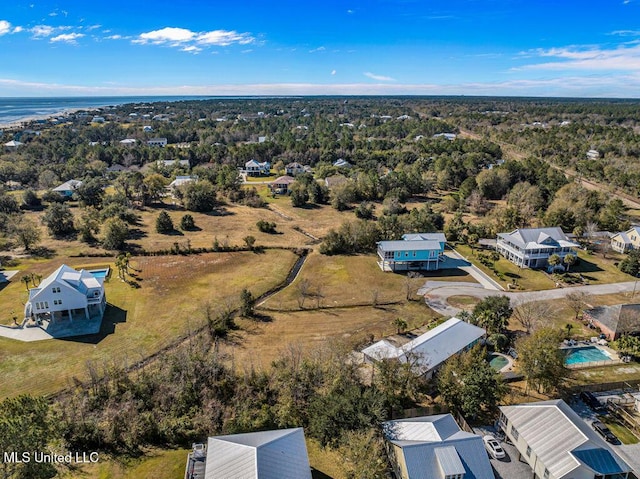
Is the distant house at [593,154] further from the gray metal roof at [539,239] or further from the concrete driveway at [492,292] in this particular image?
the concrete driveway at [492,292]

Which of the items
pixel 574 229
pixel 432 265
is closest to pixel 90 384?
pixel 432 265

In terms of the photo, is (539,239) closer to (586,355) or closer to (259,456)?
(586,355)

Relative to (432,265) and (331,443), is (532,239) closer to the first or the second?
(432,265)

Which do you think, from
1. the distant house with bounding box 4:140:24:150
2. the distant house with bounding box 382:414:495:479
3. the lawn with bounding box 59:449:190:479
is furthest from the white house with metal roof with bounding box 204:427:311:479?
the distant house with bounding box 4:140:24:150

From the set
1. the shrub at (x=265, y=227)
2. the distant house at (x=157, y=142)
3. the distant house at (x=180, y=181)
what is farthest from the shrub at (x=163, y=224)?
the distant house at (x=157, y=142)

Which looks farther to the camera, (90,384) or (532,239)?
(532,239)
